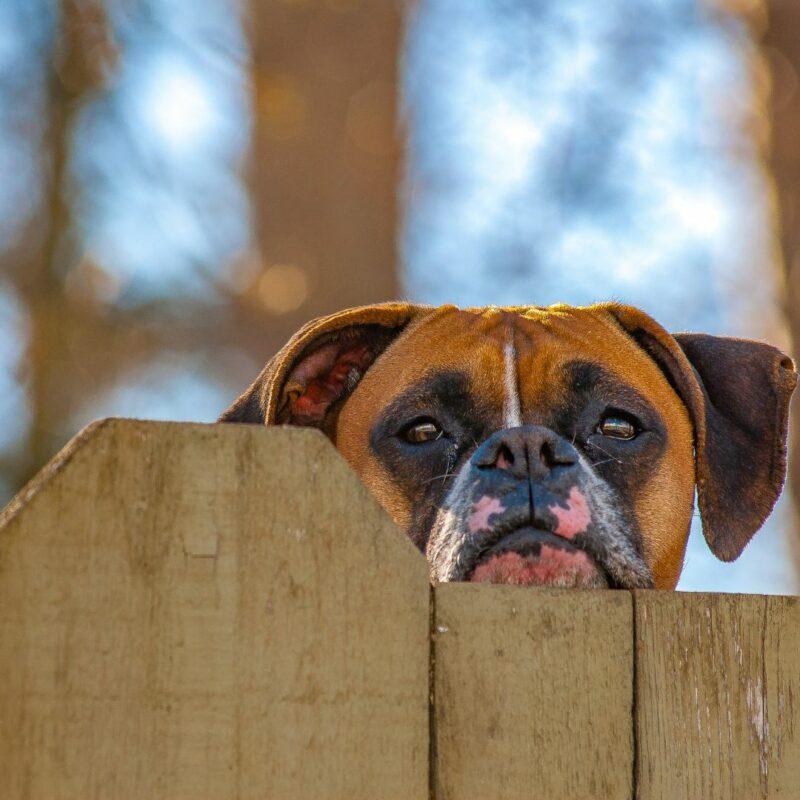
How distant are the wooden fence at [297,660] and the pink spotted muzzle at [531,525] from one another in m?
1.08

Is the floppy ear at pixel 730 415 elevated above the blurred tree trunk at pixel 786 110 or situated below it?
below

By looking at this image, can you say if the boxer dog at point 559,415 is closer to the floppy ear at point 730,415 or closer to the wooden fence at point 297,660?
the floppy ear at point 730,415

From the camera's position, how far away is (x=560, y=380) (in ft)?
13.5

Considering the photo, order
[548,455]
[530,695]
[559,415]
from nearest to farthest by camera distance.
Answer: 1. [530,695]
2. [548,455]
3. [559,415]

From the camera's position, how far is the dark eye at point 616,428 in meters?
4.04

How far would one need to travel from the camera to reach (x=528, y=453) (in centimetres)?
321

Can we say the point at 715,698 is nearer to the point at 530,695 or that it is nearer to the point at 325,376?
the point at 530,695

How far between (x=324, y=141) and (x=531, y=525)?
19.7ft

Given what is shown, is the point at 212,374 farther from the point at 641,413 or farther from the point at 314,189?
the point at 641,413

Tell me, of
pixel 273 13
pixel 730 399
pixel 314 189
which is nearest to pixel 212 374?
pixel 314 189

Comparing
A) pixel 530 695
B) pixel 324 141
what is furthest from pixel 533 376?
pixel 324 141

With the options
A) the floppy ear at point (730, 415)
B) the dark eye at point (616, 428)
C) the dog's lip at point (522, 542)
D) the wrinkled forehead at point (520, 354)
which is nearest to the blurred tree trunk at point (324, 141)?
the wrinkled forehead at point (520, 354)

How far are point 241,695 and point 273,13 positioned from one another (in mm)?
7808

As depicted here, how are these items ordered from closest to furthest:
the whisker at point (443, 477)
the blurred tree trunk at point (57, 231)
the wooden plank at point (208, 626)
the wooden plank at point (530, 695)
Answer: the wooden plank at point (208, 626)
the wooden plank at point (530, 695)
the whisker at point (443, 477)
the blurred tree trunk at point (57, 231)
